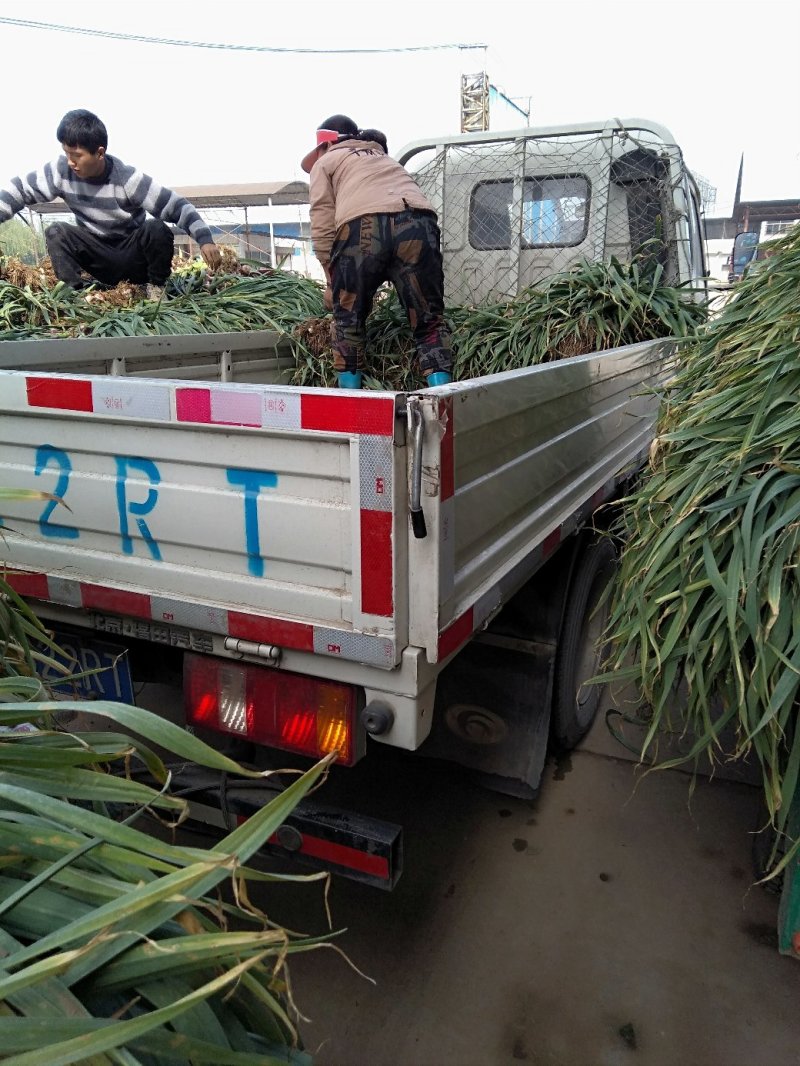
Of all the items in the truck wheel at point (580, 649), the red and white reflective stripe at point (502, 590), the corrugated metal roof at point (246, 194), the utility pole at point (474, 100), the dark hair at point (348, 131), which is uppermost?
the utility pole at point (474, 100)

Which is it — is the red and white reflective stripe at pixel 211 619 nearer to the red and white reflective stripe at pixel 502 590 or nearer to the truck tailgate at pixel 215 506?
the truck tailgate at pixel 215 506

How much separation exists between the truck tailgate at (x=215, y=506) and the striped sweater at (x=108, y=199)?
2.95m

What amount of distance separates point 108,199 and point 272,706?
3.84m

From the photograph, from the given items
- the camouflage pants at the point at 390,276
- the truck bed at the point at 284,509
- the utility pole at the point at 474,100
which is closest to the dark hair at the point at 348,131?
the camouflage pants at the point at 390,276

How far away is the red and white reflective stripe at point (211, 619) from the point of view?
1.75 metres

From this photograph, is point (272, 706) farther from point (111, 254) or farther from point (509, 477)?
point (111, 254)

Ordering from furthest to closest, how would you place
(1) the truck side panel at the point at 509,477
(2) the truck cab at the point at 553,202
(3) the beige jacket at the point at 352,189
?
(2) the truck cab at the point at 553,202, (3) the beige jacket at the point at 352,189, (1) the truck side panel at the point at 509,477

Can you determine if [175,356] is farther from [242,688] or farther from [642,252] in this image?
[642,252]

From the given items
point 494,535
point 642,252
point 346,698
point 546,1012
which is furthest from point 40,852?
point 642,252

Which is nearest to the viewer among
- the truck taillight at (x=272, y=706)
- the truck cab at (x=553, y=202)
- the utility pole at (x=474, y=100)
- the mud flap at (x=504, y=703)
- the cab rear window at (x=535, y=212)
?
the truck taillight at (x=272, y=706)

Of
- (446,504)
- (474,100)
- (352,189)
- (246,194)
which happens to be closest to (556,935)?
(446,504)

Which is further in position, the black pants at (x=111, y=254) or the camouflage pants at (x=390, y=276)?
the black pants at (x=111, y=254)

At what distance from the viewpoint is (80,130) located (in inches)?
169

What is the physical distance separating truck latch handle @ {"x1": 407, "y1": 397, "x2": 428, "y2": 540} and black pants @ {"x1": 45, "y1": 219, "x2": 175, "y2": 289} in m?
3.72
